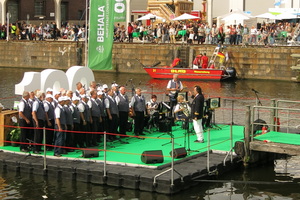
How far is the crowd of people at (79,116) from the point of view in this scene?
19281 millimetres

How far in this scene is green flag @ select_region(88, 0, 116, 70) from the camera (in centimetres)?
2436

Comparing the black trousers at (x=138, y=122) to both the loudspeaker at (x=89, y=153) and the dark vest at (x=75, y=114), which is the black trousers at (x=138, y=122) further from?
the loudspeaker at (x=89, y=153)

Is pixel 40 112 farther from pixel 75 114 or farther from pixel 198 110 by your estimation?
pixel 198 110

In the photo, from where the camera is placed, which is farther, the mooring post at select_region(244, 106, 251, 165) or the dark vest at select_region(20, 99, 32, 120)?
the dark vest at select_region(20, 99, 32, 120)

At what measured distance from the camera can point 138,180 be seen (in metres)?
17.1

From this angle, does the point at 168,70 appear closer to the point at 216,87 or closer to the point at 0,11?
the point at 216,87

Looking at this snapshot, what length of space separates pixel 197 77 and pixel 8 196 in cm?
2807

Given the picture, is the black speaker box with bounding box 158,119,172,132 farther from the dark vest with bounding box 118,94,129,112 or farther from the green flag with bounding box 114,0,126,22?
the green flag with bounding box 114,0,126,22

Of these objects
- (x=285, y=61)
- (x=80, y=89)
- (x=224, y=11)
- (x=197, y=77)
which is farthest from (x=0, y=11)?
(x=80, y=89)

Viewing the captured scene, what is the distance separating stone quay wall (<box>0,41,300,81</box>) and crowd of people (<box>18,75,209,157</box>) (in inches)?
912

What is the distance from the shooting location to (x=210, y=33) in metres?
48.2

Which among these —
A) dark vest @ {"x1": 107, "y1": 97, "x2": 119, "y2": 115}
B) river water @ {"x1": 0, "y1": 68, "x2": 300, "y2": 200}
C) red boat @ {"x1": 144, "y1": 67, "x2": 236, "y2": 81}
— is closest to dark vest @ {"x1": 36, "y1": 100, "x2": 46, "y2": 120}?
river water @ {"x1": 0, "y1": 68, "x2": 300, "y2": 200}

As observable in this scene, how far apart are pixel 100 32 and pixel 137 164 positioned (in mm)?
7814

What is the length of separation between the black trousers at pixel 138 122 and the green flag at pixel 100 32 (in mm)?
3042
